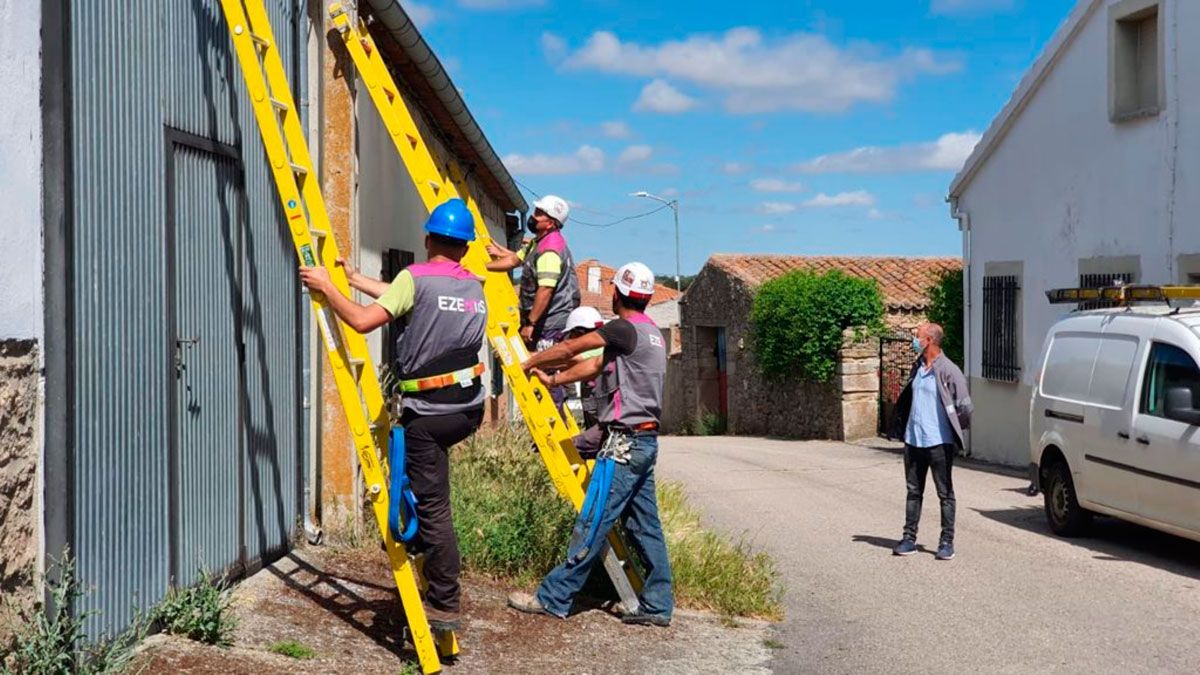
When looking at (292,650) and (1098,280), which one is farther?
(1098,280)

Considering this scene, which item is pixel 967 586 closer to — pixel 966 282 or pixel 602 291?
pixel 966 282

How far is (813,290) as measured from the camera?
2800 cm

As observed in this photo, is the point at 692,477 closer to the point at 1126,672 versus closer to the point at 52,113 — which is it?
the point at 1126,672

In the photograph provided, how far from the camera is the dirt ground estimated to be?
5.83 metres

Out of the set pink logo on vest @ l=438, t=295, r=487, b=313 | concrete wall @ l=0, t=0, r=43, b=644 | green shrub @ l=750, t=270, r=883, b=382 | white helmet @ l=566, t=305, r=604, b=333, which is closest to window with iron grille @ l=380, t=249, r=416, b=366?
white helmet @ l=566, t=305, r=604, b=333

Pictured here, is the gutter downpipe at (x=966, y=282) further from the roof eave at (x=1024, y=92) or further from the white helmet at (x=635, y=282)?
the white helmet at (x=635, y=282)

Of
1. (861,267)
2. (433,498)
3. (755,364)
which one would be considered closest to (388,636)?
(433,498)

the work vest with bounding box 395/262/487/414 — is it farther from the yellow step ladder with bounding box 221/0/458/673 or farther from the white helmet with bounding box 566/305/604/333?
the white helmet with bounding box 566/305/604/333

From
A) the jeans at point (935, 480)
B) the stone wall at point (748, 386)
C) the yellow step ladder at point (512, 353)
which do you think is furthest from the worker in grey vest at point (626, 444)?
the stone wall at point (748, 386)

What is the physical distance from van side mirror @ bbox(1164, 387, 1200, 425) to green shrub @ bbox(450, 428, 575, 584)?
484 centimetres

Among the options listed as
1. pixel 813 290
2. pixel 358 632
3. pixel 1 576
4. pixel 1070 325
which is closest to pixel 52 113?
pixel 1 576

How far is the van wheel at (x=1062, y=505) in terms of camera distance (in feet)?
39.3

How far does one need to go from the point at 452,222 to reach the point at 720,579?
323cm

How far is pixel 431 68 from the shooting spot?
11.8 metres
